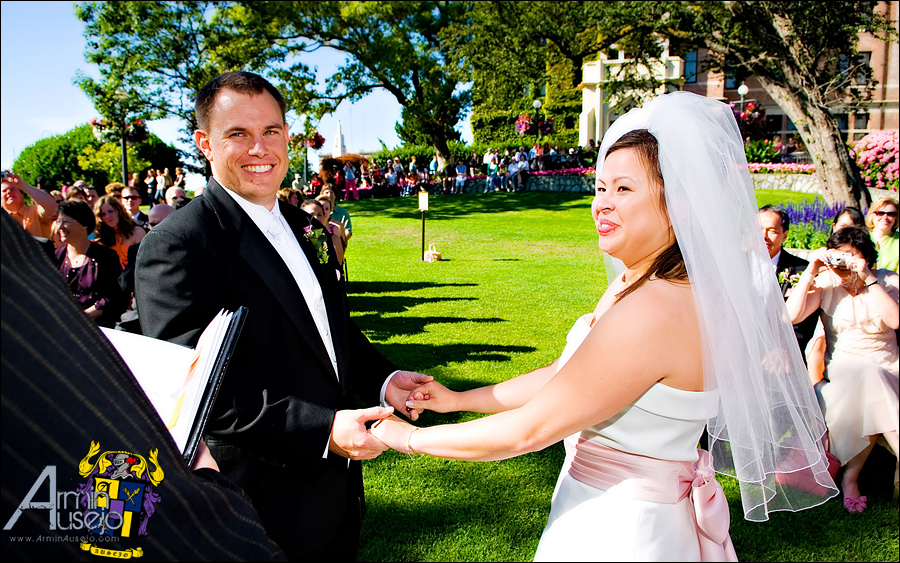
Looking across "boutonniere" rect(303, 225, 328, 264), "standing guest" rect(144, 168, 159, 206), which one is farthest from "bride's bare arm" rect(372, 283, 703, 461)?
"standing guest" rect(144, 168, 159, 206)

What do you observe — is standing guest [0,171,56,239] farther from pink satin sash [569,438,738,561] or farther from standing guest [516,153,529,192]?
standing guest [516,153,529,192]

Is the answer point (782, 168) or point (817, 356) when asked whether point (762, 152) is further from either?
point (817, 356)

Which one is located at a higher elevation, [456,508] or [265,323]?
[265,323]

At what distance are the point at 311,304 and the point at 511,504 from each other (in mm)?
2699

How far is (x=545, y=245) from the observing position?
18172mm

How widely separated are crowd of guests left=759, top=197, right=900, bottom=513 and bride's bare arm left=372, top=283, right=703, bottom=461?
360 centimetres

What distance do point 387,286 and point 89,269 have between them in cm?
715

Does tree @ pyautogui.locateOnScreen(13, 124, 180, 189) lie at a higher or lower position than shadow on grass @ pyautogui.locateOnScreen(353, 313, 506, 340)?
higher

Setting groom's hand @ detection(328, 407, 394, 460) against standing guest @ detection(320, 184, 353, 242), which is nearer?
groom's hand @ detection(328, 407, 394, 460)

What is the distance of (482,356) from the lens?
784 centimetres

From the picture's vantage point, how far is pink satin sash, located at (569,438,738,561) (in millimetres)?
2047

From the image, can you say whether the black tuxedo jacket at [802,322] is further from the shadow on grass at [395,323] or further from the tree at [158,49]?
the tree at [158,49]

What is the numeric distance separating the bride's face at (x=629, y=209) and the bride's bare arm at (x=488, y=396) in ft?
2.29

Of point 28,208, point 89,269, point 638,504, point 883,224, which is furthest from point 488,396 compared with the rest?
point 28,208
